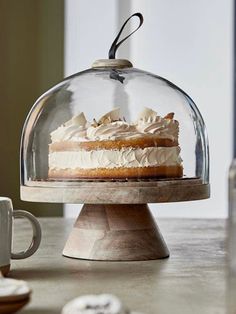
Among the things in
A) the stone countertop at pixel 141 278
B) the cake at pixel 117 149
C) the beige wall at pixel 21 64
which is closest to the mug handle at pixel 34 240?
the stone countertop at pixel 141 278

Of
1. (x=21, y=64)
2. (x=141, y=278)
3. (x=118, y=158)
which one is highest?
(x=21, y=64)

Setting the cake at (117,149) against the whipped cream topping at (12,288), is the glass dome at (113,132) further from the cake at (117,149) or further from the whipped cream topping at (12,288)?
the whipped cream topping at (12,288)

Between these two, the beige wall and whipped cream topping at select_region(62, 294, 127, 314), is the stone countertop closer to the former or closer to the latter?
whipped cream topping at select_region(62, 294, 127, 314)

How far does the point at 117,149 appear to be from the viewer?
4.23 ft

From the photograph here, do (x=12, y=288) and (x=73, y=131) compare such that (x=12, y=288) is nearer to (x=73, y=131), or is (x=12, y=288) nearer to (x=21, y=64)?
(x=73, y=131)

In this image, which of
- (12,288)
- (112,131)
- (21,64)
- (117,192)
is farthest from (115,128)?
(21,64)

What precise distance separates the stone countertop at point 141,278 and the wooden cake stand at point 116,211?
29 mm

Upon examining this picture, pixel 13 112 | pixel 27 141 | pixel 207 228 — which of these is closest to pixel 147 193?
pixel 27 141

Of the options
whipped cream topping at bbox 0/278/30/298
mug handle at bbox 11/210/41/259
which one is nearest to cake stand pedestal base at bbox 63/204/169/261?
mug handle at bbox 11/210/41/259

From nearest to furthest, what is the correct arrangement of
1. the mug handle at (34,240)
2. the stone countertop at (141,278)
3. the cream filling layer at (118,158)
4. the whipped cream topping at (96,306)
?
the whipped cream topping at (96,306) → the stone countertop at (141,278) → the mug handle at (34,240) → the cream filling layer at (118,158)

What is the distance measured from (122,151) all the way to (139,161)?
0.03 metres

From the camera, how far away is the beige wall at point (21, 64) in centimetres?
327

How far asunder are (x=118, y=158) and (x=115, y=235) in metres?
0.13

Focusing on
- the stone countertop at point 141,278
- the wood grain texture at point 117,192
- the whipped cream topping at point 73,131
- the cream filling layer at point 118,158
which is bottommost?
the stone countertop at point 141,278
